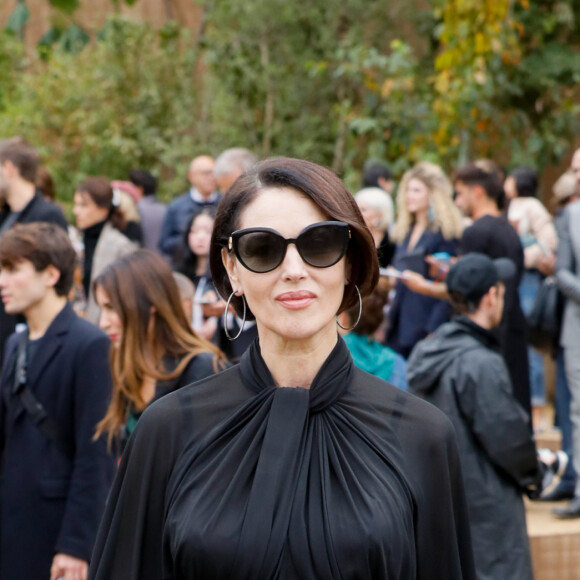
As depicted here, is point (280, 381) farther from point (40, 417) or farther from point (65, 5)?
point (65, 5)

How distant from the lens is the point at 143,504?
2496mm

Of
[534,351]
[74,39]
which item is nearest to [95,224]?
[74,39]

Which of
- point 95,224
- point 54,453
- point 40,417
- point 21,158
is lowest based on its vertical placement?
point 54,453

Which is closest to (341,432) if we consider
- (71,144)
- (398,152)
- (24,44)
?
(398,152)

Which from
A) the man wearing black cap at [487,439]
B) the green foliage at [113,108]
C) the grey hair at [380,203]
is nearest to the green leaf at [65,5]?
the man wearing black cap at [487,439]

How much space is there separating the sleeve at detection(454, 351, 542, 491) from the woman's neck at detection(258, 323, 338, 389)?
7.70 ft

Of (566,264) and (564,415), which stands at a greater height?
(566,264)

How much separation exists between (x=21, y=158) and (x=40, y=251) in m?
2.26

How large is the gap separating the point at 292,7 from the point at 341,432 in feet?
38.1

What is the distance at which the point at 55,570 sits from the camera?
4543 mm

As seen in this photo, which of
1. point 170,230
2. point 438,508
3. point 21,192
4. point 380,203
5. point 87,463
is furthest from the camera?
point 170,230

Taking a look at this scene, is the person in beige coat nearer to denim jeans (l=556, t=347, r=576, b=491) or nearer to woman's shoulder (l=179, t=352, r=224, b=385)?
denim jeans (l=556, t=347, r=576, b=491)

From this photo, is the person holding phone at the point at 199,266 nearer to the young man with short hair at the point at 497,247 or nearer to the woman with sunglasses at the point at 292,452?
the young man with short hair at the point at 497,247

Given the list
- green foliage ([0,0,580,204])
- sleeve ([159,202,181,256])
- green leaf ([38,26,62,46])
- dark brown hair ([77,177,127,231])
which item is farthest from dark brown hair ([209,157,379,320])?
green foliage ([0,0,580,204])
